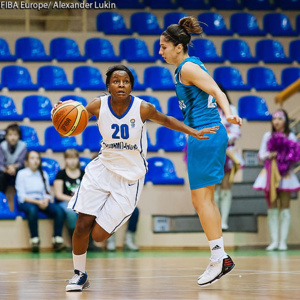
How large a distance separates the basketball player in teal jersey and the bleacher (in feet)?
14.8

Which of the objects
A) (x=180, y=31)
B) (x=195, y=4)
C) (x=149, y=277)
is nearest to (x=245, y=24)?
(x=195, y=4)

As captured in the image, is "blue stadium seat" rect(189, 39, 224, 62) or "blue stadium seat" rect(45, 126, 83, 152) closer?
"blue stadium seat" rect(45, 126, 83, 152)

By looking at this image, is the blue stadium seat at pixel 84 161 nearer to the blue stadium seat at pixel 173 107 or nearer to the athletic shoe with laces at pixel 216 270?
the blue stadium seat at pixel 173 107

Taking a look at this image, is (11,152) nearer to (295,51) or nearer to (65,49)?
(65,49)

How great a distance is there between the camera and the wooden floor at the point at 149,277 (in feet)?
13.2

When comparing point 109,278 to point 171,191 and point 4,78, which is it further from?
point 4,78

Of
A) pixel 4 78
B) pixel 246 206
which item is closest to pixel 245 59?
pixel 246 206

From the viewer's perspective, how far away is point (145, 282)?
15.7ft

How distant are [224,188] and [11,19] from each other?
6.39m

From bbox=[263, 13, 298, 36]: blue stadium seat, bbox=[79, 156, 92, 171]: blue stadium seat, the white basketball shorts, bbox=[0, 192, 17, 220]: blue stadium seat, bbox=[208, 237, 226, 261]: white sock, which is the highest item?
bbox=[263, 13, 298, 36]: blue stadium seat

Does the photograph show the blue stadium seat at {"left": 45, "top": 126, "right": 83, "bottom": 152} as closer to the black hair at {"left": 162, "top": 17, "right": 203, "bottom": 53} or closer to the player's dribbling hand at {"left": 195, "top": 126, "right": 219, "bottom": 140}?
the black hair at {"left": 162, "top": 17, "right": 203, "bottom": 53}

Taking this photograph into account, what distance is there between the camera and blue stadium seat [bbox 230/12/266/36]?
1285cm

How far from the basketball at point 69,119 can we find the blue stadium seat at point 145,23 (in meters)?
8.22

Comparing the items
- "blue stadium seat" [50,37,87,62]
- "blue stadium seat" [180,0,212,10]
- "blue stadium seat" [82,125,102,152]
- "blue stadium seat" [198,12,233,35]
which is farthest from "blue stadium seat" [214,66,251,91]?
"blue stadium seat" [82,125,102,152]
